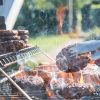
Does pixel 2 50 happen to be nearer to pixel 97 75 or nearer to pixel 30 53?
pixel 30 53

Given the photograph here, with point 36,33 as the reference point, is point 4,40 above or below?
→ above

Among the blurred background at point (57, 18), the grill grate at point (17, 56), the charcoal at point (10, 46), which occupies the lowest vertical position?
the blurred background at point (57, 18)

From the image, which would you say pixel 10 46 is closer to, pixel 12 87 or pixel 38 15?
pixel 12 87

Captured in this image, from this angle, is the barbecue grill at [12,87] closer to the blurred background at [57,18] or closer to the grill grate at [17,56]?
the grill grate at [17,56]

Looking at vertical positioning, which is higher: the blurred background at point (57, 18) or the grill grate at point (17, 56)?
the grill grate at point (17, 56)

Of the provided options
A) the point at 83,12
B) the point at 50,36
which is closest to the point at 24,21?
the point at 50,36

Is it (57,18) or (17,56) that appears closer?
(17,56)

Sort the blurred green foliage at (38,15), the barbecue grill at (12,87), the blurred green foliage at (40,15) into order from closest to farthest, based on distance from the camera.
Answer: the barbecue grill at (12,87)
the blurred green foliage at (40,15)
the blurred green foliage at (38,15)

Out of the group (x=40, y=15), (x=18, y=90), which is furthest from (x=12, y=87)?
(x=40, y=15)

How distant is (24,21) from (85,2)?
15.3 ft

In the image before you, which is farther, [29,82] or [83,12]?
[83,12]

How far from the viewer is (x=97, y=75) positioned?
3.44 meters

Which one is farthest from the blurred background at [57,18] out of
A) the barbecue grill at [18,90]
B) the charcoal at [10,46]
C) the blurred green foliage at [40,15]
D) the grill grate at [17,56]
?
the barbecue grill at [18,90]

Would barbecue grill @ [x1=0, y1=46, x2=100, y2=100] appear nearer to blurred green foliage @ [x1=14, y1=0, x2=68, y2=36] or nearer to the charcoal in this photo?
the charcoal
